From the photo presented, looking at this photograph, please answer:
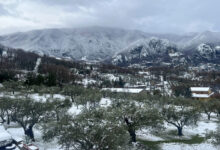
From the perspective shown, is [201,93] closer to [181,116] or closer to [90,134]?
[181,116]

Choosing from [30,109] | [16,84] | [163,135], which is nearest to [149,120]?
[163,135]

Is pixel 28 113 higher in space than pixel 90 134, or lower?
lower

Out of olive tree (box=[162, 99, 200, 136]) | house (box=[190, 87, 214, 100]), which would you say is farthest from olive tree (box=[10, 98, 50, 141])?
house (box=[190, 87, 214, 100])

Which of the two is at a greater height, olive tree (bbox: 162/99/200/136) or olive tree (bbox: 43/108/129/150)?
olive tree (bbox: 43/108/129/150)

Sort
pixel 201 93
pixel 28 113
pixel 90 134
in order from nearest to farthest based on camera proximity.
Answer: pixel 90 134, pixel 28 113, pixel 201 93

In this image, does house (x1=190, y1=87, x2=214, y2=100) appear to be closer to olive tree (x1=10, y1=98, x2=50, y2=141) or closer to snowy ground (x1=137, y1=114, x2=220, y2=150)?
snowy ground (x1=137, y1=114, x2=220, y2=150)

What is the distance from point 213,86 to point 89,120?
136 m

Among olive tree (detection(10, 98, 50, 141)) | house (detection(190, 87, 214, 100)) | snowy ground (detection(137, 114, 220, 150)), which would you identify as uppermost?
olive tree (detection(10, 98, 50, 141))

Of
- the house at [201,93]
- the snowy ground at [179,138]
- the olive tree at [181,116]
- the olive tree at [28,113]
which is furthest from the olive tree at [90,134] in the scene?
the house at [201,93]

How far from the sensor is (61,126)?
20922 mm

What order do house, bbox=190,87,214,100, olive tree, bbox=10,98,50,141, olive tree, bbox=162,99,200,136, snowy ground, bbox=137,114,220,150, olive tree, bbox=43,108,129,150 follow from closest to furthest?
olive tree, bbox=43,108,129,150, snowy ground, bbox=137,114,220,150, olive tree, bbox=10,98,50,141, olive tree, bbox=162,99,200,136, house, bbox=190,87,214,100

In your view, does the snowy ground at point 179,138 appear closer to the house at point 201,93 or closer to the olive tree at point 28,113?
the olive tree at point 28,113

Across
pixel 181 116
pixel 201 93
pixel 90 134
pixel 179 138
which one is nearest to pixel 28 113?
pixel 90 134

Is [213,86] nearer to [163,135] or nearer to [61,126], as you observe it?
[163,135]
